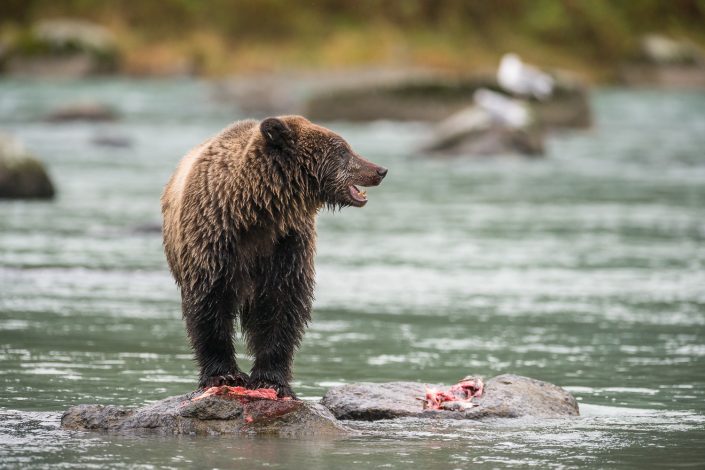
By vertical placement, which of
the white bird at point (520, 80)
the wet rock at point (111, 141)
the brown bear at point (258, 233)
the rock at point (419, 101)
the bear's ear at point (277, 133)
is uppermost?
the rock at point (419, 101)

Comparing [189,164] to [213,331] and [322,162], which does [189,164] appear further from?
[213,331]

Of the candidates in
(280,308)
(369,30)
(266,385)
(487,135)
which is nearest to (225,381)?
(266,385)

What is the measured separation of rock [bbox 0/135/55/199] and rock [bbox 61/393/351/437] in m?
15.3

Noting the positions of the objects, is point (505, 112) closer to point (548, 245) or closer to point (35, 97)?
point (548, 245)

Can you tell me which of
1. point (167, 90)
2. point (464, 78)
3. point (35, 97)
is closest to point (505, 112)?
point (464, 78)

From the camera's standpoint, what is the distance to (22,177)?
24141 mm

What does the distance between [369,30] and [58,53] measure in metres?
25.5

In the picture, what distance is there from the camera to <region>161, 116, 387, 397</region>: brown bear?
29.7 ft

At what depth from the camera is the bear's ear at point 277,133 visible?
355 inches

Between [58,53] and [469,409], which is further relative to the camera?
[58,53]

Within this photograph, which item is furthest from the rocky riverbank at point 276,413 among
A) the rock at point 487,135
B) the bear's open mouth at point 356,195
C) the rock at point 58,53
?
the rock at point 58,53

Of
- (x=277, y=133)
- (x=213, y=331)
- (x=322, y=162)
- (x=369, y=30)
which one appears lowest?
(x=213, y=331)

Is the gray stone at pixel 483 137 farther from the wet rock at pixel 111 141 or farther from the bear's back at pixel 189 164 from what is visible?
the bear's back at pixel 189 164

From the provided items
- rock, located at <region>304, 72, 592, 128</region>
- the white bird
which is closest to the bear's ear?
the white bird
